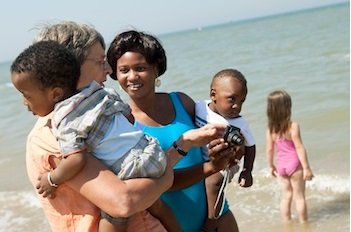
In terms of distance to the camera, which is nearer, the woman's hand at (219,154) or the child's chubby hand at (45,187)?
the child's chubby hand at (45,187)

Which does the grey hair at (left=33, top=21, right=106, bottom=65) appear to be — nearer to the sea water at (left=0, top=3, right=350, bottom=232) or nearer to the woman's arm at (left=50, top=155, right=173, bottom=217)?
the woman's arm at (left=50, top=155, right=173, bottom=217)

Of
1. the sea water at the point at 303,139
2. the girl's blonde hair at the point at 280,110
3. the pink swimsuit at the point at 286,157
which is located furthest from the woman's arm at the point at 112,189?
the pink swimsuit at the point at 286,157

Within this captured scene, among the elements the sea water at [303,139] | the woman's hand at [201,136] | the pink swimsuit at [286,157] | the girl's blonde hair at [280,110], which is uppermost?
the woman's hand at [201,136]

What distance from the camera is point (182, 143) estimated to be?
236 cm

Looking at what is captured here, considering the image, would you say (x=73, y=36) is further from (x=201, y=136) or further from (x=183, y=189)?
(x=183, y=189)

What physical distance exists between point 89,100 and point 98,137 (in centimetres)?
14

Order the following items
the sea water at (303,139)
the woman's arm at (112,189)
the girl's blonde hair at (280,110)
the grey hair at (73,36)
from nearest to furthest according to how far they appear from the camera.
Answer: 1. the woman's arm at (112,189)
2. the grey hair at (73,36)
3. the girl's blonde hair at (280,110)
4. the sea water at (303,139)

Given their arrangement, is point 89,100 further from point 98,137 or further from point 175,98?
point 175,98

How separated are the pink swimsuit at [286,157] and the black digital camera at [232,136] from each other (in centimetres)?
434

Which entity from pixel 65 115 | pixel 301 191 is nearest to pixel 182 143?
pixel 65 115

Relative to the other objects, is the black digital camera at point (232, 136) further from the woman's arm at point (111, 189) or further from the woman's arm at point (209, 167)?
the woman's arm at point (111, 189)

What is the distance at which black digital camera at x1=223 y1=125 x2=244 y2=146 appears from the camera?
2281 mm

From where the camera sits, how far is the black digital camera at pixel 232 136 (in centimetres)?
228

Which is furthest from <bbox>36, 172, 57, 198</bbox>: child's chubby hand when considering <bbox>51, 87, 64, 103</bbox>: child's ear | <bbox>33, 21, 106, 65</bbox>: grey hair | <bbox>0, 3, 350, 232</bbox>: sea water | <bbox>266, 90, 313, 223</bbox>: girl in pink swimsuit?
<bbox>266, 90, 313, 223</bbox>: girl in pink swimsuit
